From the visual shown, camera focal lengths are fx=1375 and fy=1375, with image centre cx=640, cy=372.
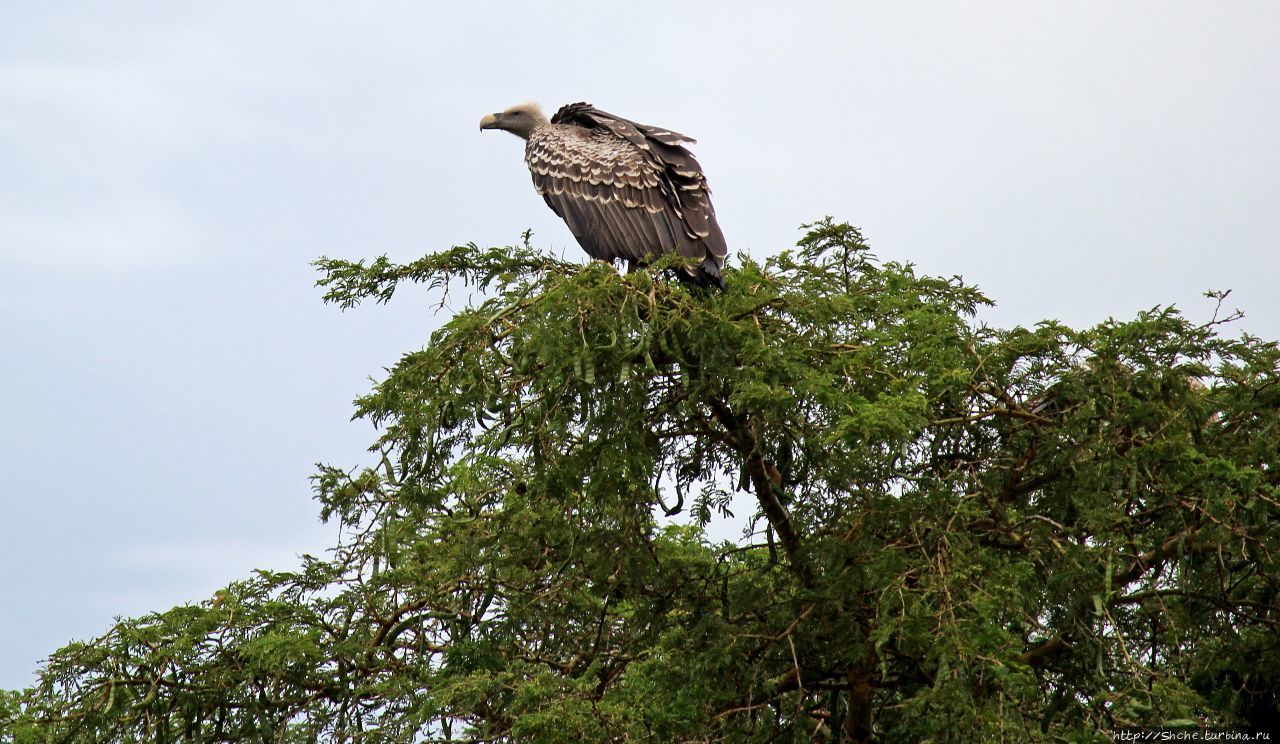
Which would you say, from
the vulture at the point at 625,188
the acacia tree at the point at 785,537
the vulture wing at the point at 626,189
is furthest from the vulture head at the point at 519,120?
the acacia tree at the point at 785,537

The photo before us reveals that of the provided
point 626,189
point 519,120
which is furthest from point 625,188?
point 519,120

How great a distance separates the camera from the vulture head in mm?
11953

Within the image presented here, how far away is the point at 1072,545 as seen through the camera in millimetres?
6949

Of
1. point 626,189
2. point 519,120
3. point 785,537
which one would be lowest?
point 785,537

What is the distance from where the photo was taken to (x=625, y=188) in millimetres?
9656

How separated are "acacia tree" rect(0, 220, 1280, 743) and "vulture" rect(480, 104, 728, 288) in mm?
776

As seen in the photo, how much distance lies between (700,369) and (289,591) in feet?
11.9

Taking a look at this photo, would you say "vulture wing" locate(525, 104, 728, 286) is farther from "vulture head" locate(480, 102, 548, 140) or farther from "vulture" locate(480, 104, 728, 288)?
"vulture head" locate(480, 102, 548, 140)

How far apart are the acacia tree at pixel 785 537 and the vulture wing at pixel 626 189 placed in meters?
0.80

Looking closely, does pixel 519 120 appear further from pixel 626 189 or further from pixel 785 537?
pixel 785 537

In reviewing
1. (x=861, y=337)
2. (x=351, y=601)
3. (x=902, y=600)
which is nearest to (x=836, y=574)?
(x=902, y=600)

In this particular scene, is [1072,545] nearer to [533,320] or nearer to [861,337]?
[861,337]

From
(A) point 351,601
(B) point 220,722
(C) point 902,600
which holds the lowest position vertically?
(C) point 902,600

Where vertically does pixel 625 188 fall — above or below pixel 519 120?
below
